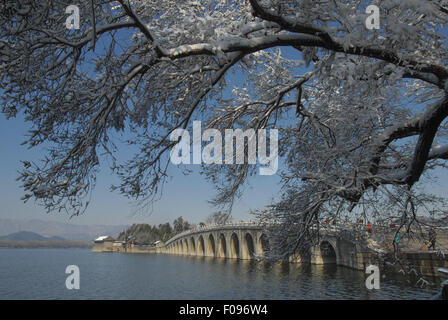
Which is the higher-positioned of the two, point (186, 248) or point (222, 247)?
point (222, 247)

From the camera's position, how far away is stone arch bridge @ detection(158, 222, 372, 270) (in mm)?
31698

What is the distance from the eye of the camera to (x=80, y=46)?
4.70 m

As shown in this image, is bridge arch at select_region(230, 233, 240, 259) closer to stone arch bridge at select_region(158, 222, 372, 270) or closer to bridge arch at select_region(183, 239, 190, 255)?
stone arch bridge at select_region(158, 222, 372, 270)

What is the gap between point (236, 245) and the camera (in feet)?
225

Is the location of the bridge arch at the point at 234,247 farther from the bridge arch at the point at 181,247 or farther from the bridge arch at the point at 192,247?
the bridge arch at the point at 181,247

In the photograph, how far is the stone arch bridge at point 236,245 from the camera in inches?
1248

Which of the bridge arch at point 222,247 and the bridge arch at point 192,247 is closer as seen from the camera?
the bridge arch at point 222,247

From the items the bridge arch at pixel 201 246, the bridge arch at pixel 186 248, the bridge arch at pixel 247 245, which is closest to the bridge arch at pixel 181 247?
the bridge arch at pixel 186 248

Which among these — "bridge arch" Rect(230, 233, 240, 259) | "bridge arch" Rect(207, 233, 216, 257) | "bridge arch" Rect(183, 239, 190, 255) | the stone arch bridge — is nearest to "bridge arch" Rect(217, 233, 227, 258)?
the stone arch bridge

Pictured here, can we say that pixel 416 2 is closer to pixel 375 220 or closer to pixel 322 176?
pixel 322 176

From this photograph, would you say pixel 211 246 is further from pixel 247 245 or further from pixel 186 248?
pixel 247 245

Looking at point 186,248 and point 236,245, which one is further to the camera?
point 186,248

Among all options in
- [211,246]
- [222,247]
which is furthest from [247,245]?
[211,246]
